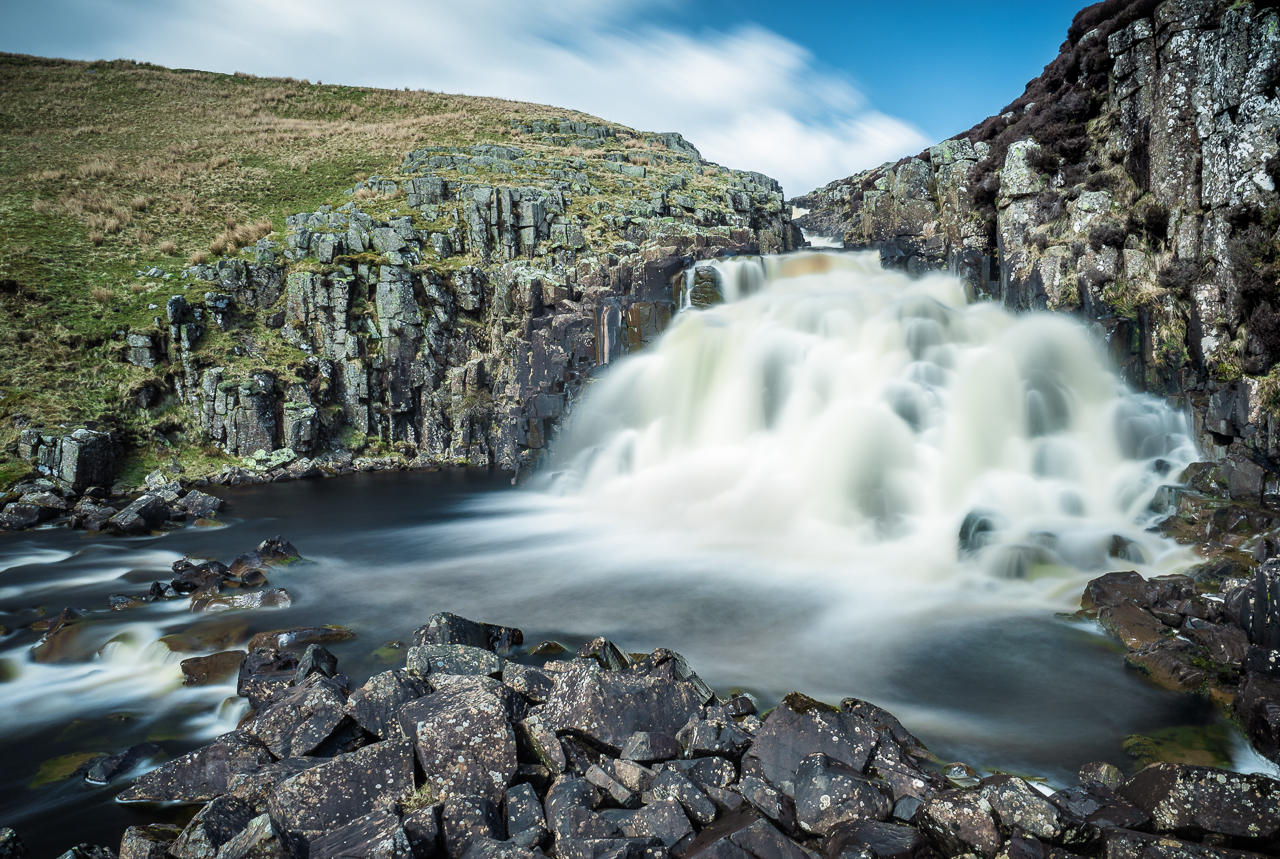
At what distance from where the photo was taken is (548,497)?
76.6ft

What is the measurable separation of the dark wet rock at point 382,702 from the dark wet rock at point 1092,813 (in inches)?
227

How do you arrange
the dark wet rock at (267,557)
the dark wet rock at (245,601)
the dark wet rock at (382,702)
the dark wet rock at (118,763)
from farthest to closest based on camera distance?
1. the dark wet rock at (267,557)
2. the dark wet rock at (245,601)
3. the dark wet rock at (118,763)
4. the dark wet rock at (382,702)

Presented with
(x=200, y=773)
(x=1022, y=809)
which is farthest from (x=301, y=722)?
(x=1022, y=809)

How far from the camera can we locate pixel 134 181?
4188cm

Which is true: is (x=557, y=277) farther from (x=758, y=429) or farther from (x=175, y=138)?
(x=175, y=138)

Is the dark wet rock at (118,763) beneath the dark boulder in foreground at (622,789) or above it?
beneath

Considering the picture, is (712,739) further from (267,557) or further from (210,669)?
(267,557)

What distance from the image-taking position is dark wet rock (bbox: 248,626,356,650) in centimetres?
955

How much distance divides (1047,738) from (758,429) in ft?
46.7

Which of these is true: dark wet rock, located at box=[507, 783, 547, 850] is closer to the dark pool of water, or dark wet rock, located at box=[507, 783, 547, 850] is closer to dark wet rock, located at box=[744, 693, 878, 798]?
dark wet rock, located at box=[744, 693, 878, 798]

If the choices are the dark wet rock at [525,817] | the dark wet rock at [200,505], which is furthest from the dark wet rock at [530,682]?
the dark wet rock at [200,505]

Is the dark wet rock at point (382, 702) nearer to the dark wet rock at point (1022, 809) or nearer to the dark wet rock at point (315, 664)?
the dark wet rock at point (315, 664)

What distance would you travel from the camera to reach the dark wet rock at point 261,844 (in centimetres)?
453

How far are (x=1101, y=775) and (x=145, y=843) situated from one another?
8.28 m
